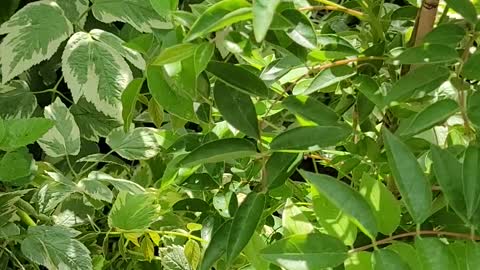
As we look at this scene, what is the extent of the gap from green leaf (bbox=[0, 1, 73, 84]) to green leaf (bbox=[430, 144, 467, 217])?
0.49 meters

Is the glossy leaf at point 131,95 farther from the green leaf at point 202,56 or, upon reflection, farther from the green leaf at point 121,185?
the green leaf at point 121,185

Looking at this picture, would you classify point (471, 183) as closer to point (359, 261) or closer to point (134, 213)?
point (359, 261)

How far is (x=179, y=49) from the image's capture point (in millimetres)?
348

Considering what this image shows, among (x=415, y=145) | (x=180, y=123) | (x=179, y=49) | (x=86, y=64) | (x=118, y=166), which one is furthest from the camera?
(x=118, y=166)

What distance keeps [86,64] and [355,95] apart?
1.15ft

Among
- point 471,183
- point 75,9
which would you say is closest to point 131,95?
point 471,183

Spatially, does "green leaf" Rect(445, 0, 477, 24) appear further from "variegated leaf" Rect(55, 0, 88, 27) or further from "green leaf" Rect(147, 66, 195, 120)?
"variegated leaf" Rect(55, 0, 88, 27)

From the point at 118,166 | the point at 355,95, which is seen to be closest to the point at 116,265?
the point at 118,166

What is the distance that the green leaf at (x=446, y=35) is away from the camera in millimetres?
375

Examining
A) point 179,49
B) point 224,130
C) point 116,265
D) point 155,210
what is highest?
point 179,49

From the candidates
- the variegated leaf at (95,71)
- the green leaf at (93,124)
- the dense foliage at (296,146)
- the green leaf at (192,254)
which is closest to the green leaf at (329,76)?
the dense foliage at (296,146)

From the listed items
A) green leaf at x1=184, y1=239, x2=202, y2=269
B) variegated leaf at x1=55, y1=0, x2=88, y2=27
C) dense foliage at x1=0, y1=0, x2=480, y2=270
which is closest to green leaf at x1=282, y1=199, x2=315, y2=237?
dense foliage at x1=0, y1=0, x2=480, y2=270

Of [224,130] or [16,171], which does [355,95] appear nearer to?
[224,130]

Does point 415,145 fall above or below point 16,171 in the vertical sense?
above
